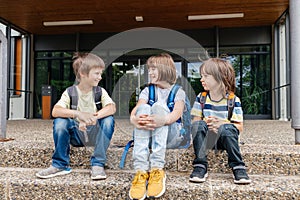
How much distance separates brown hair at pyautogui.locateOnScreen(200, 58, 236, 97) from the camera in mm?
1897

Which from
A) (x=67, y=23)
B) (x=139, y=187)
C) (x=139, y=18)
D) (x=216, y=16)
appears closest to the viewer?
(x=139, y=187)

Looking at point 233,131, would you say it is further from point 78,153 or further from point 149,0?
point 149,0

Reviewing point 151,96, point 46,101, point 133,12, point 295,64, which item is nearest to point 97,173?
point 151,96

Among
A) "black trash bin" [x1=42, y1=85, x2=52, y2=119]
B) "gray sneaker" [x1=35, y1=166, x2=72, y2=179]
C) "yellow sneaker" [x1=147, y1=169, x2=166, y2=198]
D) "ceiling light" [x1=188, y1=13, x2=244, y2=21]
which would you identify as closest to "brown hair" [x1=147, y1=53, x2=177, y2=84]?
"yellow sneaker" [x1=147, y1=169, x2=166, y2=198]

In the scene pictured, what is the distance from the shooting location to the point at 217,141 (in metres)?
1.88

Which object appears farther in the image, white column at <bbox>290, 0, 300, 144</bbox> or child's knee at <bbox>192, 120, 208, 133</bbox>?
white column at <bbox>290, 0, 300, 144</bbox>

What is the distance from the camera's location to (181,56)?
8211 mm

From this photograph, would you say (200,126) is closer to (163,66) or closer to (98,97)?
(163,66)

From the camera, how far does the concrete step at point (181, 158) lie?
1.91m

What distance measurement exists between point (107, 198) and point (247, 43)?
7.12 m

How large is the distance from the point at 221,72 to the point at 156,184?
79 cm

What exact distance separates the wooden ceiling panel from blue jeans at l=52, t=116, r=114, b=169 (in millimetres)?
4614

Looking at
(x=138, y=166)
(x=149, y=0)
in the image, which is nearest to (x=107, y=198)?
(x=138, y=166)

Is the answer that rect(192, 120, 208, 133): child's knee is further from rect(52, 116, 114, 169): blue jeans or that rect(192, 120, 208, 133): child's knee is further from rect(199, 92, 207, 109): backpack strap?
rect(52, 116, 114, 169): blue jeans
